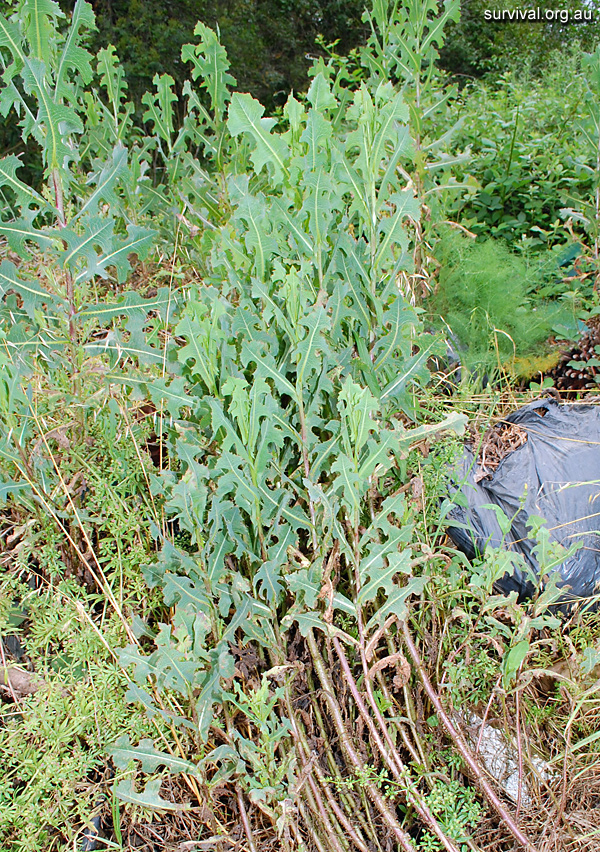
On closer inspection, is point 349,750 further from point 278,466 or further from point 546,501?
point 546,501

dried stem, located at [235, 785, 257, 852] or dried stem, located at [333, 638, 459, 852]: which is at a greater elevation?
dried stem, located at [333, 638, 459, 852]

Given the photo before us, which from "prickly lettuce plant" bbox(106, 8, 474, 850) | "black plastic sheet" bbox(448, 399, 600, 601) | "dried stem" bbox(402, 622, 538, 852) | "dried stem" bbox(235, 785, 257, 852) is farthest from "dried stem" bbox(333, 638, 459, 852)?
"black plastic sheet" bbox(448, 399, 600, 601)

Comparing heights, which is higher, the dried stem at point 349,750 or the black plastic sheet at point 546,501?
the black plastic sheet at point 546,501

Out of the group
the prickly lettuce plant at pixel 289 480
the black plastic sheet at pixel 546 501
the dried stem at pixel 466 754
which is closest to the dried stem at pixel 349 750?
the prickly lettuce plant at pixel 289 480

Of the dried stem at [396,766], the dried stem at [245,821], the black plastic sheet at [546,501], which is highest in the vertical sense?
the black plastic sheet at [546,501]

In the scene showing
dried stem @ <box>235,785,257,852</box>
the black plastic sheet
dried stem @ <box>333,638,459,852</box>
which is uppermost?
the black plastic sheet

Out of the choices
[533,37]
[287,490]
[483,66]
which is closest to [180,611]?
[287,490]

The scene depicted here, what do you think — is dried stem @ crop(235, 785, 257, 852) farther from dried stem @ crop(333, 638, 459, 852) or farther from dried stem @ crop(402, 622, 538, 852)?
dried stem @ crop(402, 622, 538, 852)

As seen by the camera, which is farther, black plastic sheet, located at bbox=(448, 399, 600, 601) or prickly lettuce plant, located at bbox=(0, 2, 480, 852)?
black plastic sheet, located at bbox=(448, 399, 600, 601)

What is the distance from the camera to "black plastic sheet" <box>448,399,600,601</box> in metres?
1.91

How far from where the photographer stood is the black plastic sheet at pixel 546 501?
6.27 ft

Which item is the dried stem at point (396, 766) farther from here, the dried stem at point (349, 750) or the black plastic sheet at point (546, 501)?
the black plastic sheet at point (546, 501)

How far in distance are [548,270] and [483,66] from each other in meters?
7.79

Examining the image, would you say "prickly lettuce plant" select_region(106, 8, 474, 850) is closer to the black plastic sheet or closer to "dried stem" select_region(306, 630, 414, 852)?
"dried stem" select_region(306, 630, 414, 852)
